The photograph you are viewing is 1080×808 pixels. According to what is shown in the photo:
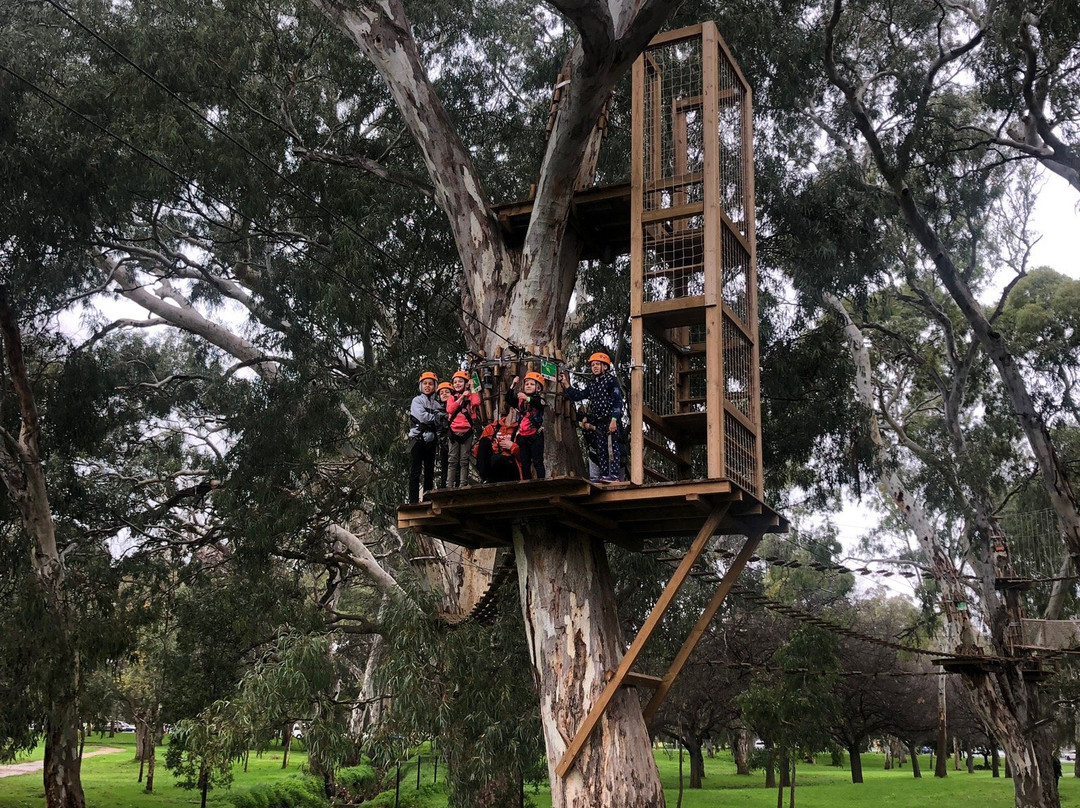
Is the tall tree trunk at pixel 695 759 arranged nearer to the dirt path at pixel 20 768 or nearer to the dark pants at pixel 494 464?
the dirt path at pixel 20 768

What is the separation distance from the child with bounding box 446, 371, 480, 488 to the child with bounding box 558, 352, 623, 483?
0.91 m

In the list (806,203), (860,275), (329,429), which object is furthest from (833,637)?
(329,429)

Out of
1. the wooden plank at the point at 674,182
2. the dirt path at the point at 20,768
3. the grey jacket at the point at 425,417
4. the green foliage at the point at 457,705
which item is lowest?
the dirt path at the point at 20,768

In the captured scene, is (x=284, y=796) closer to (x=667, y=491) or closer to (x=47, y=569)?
(x=47, y=569)

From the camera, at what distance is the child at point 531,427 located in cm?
799

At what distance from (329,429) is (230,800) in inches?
377

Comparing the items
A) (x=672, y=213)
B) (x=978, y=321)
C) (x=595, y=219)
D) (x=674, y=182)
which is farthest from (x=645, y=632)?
(x=978, y=321)

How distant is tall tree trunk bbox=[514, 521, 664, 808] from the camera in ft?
26.8

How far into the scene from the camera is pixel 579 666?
848 centimetres

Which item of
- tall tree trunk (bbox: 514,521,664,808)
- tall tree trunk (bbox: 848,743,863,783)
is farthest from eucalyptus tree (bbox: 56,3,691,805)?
tall tree trunk (bbox: 848,743,863,783)

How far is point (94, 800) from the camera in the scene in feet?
74.5

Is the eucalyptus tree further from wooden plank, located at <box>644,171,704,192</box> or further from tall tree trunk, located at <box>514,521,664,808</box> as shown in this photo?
wooden plank, located at <box>644,171,704,192</box>

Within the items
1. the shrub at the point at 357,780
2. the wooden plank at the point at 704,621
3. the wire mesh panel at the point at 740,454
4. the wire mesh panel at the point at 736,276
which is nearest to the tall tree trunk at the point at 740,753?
the shrub at the point at 357,780

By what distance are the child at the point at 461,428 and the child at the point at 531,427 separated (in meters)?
0.52
